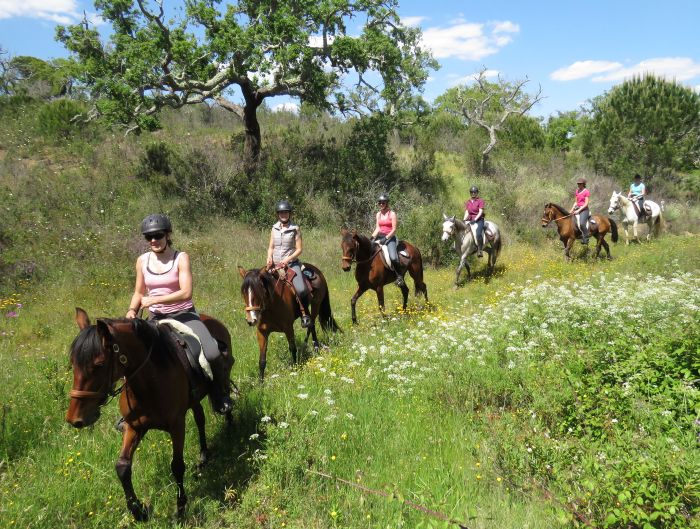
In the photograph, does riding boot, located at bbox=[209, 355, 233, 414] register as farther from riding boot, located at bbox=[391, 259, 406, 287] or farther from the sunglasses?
riding boot, located at bbox=[391, 259, 406, 287]

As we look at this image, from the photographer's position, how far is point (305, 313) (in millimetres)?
7484

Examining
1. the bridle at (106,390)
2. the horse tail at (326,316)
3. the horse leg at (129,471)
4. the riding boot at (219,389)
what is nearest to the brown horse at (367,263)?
the horse tail at (326,316)

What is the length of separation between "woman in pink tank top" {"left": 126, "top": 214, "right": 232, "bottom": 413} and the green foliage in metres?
17.6

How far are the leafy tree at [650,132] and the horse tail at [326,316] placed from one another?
23.6m

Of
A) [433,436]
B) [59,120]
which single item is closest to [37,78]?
[59,120]

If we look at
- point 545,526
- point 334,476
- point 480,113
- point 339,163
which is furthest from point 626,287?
point 480,113

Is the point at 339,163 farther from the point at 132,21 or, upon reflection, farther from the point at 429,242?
the point at 132,21

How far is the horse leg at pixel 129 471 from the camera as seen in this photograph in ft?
12.2

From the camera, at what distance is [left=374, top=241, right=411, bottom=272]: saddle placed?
10.0m

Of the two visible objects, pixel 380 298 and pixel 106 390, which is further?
pixel 380 298

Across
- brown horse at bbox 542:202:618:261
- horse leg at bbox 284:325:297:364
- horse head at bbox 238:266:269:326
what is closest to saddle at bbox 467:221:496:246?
brown horse at bbox 542:202:618:261

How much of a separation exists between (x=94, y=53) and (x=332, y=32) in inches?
332

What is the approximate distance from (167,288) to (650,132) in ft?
97.3

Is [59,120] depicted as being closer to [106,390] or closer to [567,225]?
[106,390]
